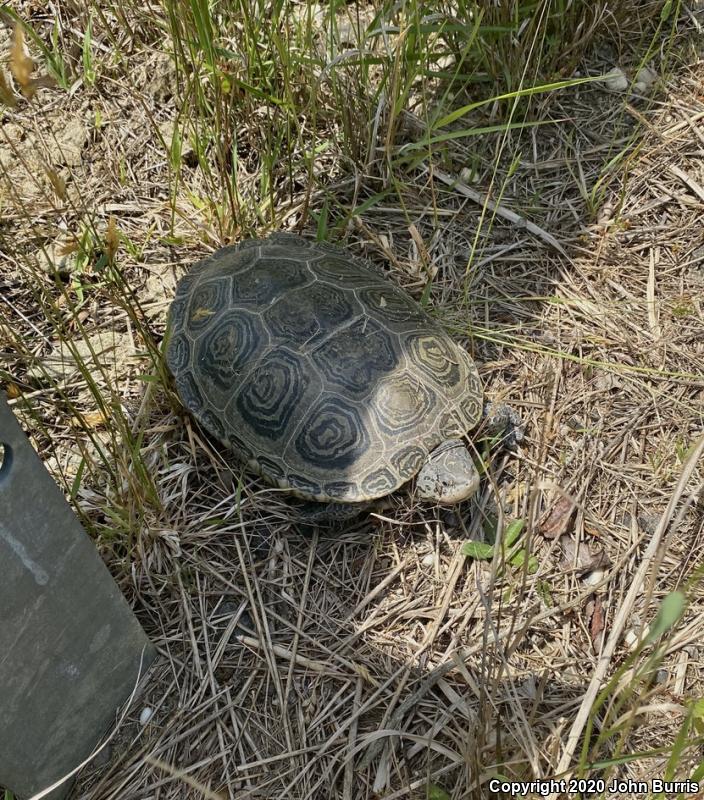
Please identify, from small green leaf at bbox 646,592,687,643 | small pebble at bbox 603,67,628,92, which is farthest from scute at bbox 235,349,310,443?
small pebble at bbox 603,67,628,92

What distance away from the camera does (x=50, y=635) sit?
1.68 m

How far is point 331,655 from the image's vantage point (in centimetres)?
214

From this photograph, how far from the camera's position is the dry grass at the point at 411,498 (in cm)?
192

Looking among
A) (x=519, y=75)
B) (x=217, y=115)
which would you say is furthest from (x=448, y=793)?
(x=519, y=75)

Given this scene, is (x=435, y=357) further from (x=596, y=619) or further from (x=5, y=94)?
(x=5, y=94)

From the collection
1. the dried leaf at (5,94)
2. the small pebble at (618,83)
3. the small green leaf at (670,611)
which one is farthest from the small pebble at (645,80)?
the small green leaf at (670,611)

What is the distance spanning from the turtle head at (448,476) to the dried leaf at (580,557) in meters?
0.36

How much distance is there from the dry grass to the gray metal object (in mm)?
145

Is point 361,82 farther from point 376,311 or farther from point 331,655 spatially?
point 331,655

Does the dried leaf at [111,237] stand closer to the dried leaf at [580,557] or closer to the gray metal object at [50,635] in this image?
the gray metal object at [50,635]

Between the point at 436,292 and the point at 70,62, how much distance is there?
79.8 inches

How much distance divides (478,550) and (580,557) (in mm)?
336

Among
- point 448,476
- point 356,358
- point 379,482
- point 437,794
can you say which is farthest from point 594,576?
A: point 356,358

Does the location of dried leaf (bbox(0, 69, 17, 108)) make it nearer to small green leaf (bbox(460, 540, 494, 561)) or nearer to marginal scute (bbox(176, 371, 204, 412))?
marginal scute (bbox(176, 371, 204, 412))
